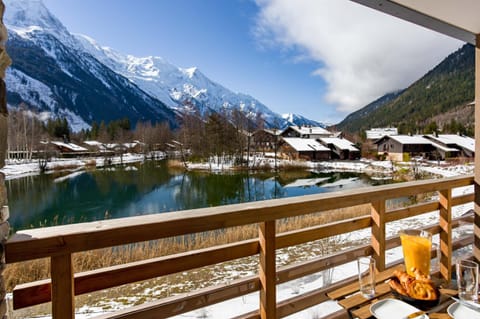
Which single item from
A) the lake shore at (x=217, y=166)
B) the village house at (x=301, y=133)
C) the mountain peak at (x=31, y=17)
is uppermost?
the mountain peak at (x=31, y=17)

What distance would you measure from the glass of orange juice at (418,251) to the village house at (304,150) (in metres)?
28.2

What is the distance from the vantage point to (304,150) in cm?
2923

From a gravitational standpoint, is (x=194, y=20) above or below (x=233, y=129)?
above

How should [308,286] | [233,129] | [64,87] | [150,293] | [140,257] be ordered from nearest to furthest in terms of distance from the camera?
[308,286] → [150,293] → [140,257] → [233,129] → [64,87]

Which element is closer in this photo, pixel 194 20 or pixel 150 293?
pixel 150 293

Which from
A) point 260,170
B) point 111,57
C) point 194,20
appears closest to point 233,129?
point 260,170

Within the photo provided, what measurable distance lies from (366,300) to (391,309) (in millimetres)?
104

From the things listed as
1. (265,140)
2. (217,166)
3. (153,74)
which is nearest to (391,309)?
(217,166)

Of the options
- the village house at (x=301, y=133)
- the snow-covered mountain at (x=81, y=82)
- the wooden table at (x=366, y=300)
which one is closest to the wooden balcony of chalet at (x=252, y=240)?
the wooden table at (x=366, y=300)

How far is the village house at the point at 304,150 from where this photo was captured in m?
29.2

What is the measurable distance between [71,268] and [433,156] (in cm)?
3410

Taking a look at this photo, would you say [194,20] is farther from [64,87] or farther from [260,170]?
[64,87]

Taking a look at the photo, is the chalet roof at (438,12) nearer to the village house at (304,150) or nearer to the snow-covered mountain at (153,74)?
the village house at (304,150)

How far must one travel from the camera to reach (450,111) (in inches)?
1845
